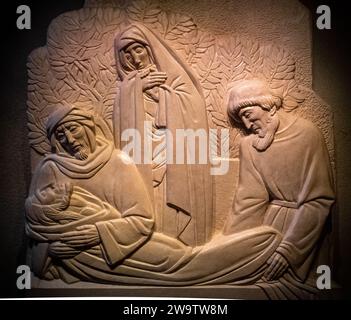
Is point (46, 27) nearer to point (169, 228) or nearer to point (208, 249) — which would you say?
point (169, 228)

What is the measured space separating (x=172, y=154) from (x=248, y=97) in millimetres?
652

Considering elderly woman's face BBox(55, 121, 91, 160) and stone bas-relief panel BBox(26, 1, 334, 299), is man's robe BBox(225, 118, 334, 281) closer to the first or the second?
stone bas-relief panel BBox(26, 1, 334, 299)

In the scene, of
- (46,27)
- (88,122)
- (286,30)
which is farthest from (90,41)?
(286,30)

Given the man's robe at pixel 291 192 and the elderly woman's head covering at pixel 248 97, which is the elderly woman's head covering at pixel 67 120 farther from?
the man's robe at pixel 291 192

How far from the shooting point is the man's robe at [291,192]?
3.33m

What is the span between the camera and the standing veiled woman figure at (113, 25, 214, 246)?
11.1 feet

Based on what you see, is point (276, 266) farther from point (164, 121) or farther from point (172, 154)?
point (164, 121)

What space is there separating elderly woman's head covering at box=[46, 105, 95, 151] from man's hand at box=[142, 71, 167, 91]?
1.45 ft

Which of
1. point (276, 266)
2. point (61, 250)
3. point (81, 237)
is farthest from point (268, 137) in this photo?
point (61, 250)

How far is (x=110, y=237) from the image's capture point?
329 cm

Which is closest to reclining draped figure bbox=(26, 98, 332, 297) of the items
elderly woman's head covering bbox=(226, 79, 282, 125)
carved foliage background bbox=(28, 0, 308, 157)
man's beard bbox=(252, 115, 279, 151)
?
carved foliage background bbox=(28, 0, 308, 157)

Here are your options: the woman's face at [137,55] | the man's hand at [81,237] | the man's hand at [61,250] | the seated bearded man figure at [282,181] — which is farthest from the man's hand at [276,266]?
the woman's face at [137,55]

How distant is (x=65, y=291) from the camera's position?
3355mm

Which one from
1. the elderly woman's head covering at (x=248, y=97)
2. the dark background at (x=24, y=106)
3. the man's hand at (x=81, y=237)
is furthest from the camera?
the dark background at (x=24, y=106)
